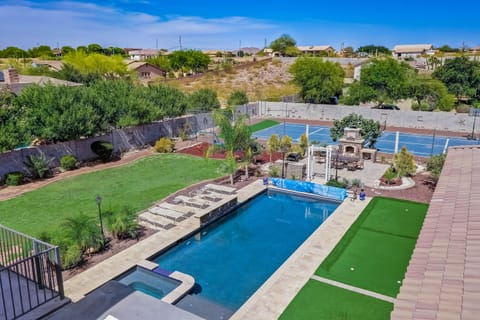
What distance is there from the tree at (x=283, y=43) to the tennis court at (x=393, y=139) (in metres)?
79.6

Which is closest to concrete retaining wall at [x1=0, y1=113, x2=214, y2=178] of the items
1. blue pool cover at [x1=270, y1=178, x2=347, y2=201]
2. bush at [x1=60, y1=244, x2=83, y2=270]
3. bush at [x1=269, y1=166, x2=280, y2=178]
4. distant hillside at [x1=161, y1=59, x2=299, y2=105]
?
bush at [x1=60, y1=244, x2=83, y2=270]

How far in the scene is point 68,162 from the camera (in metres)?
21.9

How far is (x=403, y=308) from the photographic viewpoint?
5.62 meters

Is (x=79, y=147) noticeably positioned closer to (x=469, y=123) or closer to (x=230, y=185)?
(x=230, y=185)

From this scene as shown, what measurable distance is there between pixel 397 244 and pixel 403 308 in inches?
316

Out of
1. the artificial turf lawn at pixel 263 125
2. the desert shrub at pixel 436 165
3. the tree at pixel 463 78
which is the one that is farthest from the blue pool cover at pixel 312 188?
the tree at pixel 463 78

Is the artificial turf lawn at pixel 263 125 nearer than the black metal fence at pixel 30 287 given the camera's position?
No

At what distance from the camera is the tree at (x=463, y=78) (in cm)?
4884

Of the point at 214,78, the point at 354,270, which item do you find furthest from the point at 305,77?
the point at 354,270

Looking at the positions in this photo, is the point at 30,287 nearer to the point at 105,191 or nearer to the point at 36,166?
the point at 105,191

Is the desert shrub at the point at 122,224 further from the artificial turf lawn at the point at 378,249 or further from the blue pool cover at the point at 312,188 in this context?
the blue pool cover at the point at 312,188

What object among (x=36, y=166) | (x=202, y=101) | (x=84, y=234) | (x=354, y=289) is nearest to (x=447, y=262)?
(x=354, y=289)

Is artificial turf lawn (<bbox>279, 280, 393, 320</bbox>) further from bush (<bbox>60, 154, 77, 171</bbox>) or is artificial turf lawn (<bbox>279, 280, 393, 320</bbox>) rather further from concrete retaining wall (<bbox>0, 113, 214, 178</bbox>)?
concrete retaining wall (<bbox>0, 113, 214, 178</bbox>)

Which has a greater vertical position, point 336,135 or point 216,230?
point 336,135
